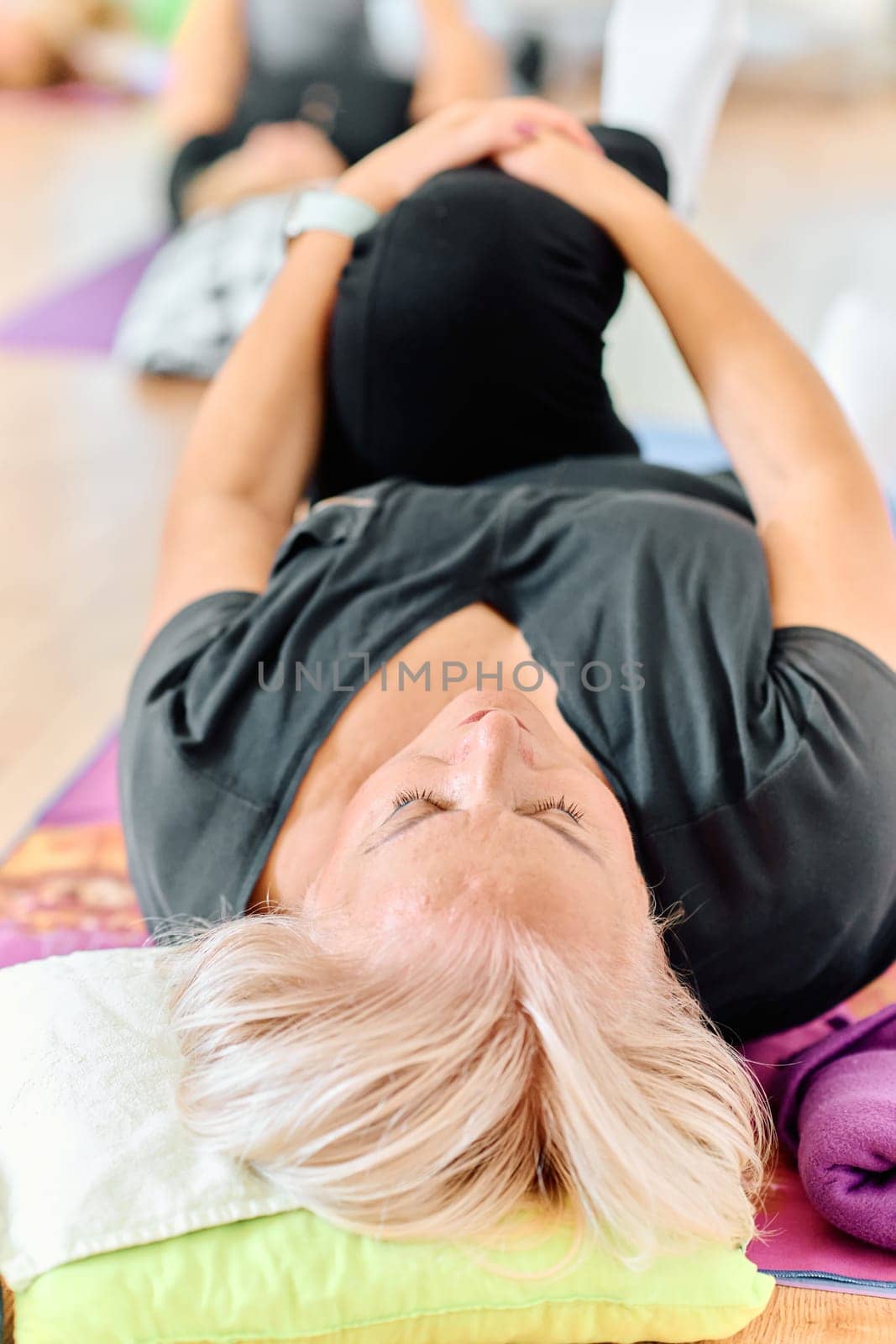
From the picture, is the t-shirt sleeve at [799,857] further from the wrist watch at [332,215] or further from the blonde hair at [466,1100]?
the wrist watch at [332,215]

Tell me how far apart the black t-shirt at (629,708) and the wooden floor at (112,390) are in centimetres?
29

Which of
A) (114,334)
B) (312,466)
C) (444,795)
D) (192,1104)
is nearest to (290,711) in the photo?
(444,795)

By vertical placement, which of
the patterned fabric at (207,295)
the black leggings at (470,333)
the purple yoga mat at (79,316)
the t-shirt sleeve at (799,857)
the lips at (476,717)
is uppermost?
the black leggings at (470,333)

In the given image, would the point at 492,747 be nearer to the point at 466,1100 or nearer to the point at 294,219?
the point at 466,1100

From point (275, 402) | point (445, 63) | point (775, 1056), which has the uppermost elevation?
point (445, 63)

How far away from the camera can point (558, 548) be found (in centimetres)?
121

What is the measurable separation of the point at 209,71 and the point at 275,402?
281cm

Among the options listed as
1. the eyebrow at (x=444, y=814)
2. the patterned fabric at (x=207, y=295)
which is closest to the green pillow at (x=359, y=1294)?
the eyebrow at (x=444, y=814)

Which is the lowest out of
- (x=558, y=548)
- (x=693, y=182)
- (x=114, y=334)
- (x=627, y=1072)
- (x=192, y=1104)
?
(x=114, y=334)

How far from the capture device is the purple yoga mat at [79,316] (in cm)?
337

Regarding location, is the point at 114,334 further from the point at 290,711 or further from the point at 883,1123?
the point at 883,1123

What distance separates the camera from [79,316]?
141 inches

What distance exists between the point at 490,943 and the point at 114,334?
9.93ft

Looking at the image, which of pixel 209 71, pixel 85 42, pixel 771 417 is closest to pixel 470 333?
pixel 771 417
